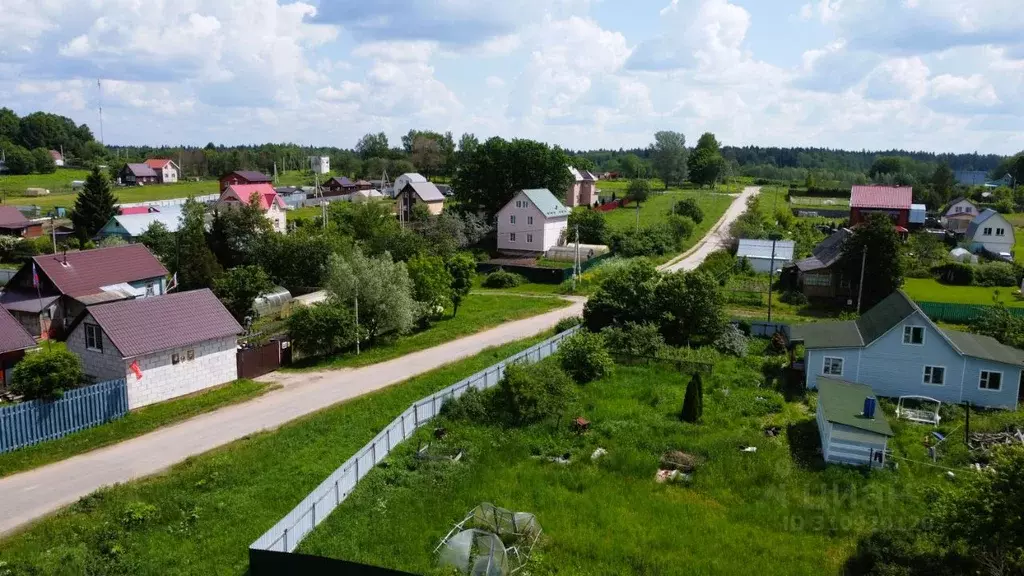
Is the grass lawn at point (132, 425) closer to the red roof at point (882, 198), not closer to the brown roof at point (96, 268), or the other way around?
the brown roof at point (96, 268)

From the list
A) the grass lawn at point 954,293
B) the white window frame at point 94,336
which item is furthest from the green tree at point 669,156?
the white window frame at point 94,336

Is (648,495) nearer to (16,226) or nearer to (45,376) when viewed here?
(45,376)

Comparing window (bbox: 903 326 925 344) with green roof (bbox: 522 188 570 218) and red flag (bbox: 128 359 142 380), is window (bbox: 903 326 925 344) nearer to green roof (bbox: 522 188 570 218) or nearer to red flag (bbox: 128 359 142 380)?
red flag (bbox: 128 359 142 380)

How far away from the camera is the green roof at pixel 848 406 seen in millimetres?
20156

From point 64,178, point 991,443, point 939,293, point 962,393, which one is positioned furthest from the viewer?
point 64,178

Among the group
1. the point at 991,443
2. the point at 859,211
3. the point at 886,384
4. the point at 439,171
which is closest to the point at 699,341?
the point at 886,384

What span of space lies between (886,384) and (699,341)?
8.33 meters

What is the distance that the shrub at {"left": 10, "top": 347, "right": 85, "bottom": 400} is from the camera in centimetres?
2181

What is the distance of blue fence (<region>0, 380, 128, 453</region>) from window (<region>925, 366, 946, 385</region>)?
2878 centimetres

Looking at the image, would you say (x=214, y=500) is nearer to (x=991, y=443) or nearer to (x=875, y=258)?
(x=991, y=443)

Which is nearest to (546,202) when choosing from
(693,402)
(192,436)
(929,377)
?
(929,377)

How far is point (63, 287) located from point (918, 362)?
37837 mm

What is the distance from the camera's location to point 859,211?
67.1 metres

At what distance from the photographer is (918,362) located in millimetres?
26406
